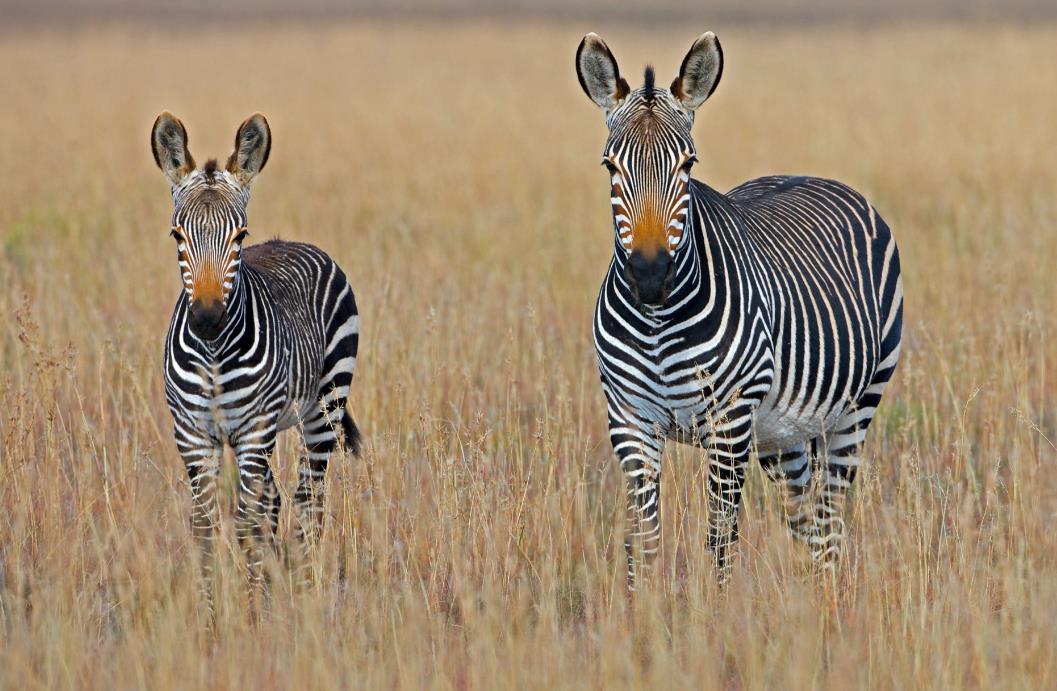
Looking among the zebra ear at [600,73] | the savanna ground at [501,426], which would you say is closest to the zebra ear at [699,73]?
the zebra ear at [600,73]

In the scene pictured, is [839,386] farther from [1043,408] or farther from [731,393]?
[1043,408]

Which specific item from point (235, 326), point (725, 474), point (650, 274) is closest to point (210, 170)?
point (235, 326)

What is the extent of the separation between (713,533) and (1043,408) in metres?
4.04

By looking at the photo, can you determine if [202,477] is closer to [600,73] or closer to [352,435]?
[352,435]

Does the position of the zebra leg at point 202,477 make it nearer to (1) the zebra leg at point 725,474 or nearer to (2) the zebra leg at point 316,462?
(2) the zebra leg at point 316,462

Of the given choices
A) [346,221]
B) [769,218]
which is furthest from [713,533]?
[346,221]

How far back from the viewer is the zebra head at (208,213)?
619cm

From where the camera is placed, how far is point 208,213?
20.7 feet

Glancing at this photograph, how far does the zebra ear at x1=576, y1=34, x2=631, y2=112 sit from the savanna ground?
1.86m

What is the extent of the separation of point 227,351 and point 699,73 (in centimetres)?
269

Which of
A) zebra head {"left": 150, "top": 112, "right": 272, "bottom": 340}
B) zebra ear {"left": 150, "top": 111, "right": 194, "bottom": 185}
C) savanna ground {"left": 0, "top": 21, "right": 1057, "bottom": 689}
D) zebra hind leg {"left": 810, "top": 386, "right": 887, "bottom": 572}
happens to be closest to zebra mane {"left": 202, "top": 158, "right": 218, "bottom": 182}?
zebra head {"left": 150, "top": 112, "right": 272, "bottom": 340}

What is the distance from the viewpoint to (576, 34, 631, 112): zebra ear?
6.08 m

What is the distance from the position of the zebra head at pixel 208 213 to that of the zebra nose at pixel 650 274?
1997 mm

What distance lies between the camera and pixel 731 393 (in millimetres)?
6051
